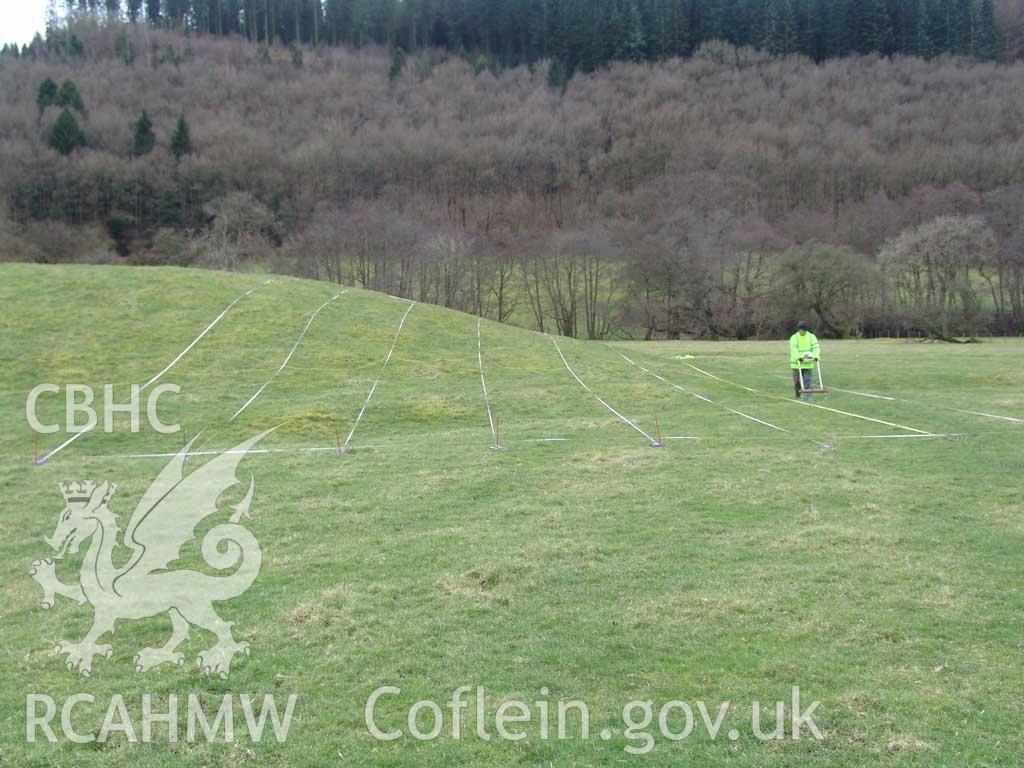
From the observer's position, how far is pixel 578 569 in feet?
32.7

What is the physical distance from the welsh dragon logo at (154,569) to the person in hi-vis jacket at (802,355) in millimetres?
16318

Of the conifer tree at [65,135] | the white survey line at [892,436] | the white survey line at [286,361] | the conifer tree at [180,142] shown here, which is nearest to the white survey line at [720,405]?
the white survey line at [892,436]

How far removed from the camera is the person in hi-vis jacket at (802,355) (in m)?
23.7

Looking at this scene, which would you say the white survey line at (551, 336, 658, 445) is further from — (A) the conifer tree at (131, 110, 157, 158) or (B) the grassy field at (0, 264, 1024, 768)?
(A) the conifer tree at (131, 110, 157, 158)

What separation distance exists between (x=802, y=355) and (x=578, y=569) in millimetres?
16299

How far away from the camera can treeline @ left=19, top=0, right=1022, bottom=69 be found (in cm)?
14188

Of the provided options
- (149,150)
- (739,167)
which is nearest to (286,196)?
(149,150)

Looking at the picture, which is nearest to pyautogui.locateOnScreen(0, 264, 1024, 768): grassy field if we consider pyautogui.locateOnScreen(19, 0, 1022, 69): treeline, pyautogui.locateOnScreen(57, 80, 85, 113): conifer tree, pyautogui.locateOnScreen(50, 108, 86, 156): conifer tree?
pyautogui.locateOnScreen(50, 108, 86, 156): conifer tree

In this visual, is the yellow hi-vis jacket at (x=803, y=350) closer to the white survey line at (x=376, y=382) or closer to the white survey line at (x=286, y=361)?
the white survey line at (x=376, y=382)

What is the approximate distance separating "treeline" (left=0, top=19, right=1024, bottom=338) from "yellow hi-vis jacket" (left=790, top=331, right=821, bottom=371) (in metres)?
34.3

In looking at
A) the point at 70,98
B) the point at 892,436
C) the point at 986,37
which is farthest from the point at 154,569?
the point at 986,37

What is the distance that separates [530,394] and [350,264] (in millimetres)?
53217

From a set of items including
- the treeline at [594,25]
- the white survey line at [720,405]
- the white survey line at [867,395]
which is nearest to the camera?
the white survey line at [720,405]

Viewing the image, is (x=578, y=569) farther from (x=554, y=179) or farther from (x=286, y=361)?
(x=554, y=179)
